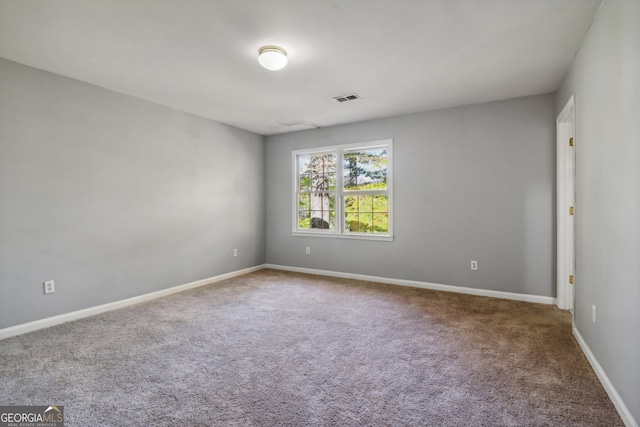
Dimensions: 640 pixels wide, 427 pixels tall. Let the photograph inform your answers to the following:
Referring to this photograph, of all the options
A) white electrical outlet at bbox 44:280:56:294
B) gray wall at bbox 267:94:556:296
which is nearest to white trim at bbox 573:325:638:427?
gray wall at bbox 267:94:556:296

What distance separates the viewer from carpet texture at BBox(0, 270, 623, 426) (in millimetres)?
1760

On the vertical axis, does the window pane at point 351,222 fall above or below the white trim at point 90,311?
above

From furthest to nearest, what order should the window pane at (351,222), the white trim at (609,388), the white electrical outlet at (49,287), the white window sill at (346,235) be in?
the window pane at (351,222) → the white window sill at (346,235) → the white electrical outlet at (49,287) → the white trim at (609,388)

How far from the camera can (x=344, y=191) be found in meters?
5.20

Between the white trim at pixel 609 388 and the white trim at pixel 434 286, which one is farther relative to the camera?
the white trim at pixel 434 286

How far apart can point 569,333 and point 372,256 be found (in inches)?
100

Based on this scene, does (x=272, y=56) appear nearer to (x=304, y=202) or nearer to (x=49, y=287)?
(x=49, y=287)

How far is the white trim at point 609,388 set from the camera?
5.31 feet

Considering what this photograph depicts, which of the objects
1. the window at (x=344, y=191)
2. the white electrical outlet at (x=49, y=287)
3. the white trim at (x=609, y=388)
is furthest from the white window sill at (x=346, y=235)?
the white electrical outlet at (x=49, y=287)

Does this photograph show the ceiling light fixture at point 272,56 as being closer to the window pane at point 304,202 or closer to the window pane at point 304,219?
Answer: the window pane at point 304,202

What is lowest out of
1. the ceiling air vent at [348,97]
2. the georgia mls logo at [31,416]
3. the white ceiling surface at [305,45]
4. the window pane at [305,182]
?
the georgia mls logo at [31,416]

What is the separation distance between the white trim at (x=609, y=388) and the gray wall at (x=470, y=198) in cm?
148

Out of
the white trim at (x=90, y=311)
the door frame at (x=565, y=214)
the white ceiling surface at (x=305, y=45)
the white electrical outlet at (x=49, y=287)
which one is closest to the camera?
the white ceiling surface at (x=305, y=45)

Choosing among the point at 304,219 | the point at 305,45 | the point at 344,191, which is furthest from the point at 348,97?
the point at 304,219
